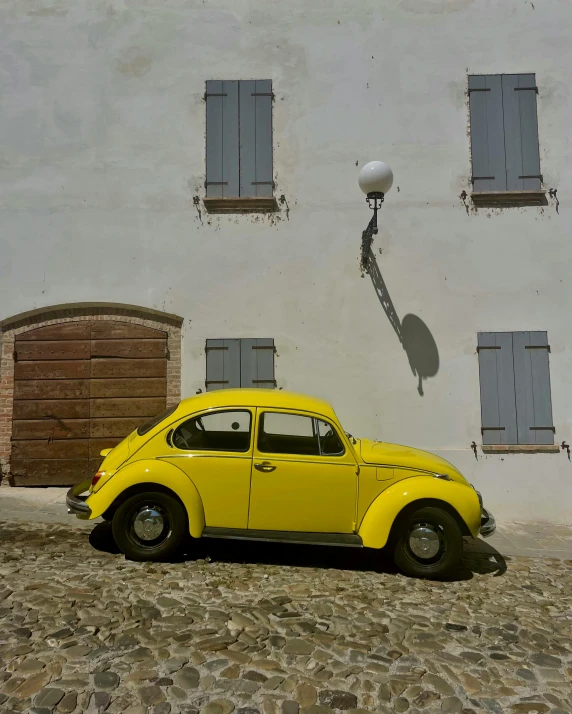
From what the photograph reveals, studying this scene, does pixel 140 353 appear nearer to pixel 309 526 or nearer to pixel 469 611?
pixel 309 526

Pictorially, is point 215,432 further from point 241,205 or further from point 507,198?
point 507,198

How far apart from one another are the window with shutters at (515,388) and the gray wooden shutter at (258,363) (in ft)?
9.87

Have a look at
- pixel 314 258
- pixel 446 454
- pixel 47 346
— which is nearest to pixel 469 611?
pixel 446 454

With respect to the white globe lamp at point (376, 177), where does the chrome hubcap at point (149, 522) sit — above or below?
below

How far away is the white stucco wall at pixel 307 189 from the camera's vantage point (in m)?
7.36

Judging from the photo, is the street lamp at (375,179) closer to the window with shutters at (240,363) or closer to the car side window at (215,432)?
the window with shutters at (240,363)

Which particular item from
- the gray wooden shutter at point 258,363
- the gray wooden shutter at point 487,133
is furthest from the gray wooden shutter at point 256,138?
the gray wooden shutter at point 487,133

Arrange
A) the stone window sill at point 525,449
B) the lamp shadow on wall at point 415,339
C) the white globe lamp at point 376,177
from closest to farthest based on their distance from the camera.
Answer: the white globe lamp at point 376,177 → the stone window sill at point 525,449 → the lamp shadow on wall at point 415,339

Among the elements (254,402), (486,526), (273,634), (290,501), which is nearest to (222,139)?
(254,402)

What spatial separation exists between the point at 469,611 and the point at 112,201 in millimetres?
6940

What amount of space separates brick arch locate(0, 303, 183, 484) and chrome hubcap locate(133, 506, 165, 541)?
2909 mm

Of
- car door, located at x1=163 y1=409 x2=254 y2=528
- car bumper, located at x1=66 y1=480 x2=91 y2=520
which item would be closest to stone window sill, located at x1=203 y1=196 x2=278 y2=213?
car door, located at x1=163 y1=409 x2=254 y2=528

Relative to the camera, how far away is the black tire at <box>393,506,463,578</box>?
456 cm

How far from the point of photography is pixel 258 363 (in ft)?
24.1
